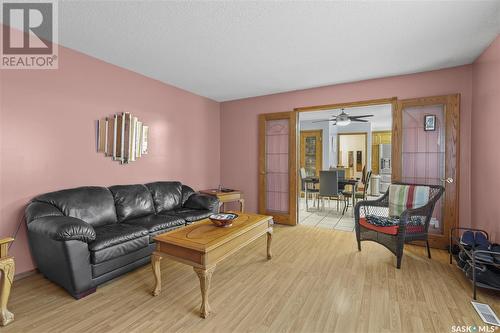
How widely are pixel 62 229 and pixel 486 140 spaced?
441cm

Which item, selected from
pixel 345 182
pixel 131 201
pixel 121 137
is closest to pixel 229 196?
pixel 131 201

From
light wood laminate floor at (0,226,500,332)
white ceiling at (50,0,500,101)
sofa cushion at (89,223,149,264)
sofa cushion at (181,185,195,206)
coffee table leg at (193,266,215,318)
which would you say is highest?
white ceiling at (50,0,500,101)

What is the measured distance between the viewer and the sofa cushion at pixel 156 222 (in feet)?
8.89

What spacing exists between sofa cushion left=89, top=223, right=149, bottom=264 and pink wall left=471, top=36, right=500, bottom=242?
12.2ft

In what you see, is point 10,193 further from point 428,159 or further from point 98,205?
point 428,159

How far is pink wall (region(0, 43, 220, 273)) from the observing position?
238cm

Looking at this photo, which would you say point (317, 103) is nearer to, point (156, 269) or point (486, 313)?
point (486, 313)

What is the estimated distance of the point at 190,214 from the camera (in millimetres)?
3301

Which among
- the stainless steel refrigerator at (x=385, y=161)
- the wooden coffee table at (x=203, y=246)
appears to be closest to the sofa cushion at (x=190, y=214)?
the wooden coffee table at (x=203, y=246)

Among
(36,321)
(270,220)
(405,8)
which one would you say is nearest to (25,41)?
(36,321)

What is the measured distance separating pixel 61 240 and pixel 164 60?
93.6 inches

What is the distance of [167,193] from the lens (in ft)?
12.1

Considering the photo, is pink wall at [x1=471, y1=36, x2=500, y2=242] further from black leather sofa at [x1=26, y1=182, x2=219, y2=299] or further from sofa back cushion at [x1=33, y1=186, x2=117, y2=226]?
sofa back cushion at [x1=33, y1=186, x2=117, y2=226]

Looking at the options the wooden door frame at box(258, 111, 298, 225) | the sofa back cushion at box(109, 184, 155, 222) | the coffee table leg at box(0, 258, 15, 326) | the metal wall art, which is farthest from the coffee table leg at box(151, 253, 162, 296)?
the wooden door frame at box(258, 111, 298, 225)
